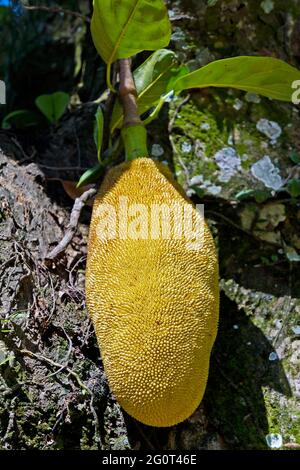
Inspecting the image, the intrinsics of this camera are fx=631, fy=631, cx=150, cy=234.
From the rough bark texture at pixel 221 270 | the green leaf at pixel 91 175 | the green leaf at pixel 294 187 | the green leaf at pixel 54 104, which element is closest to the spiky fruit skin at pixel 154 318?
the rough bark texture at pixel 221 270

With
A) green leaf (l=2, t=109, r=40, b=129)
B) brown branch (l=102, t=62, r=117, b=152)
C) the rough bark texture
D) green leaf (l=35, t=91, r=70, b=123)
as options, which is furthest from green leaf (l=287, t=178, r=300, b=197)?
green leaf (l=2, t=109, r=40, b=129)

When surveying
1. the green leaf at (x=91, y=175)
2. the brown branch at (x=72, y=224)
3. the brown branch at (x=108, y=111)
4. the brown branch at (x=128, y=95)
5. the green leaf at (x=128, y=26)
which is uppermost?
the green leaf at (x=128, y=26)

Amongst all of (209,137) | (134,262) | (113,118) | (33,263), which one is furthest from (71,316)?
(209,137)

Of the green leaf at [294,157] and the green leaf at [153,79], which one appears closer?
the green leaf at [153,79]

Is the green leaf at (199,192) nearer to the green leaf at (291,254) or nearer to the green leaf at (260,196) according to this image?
the green leaf at (260,196)

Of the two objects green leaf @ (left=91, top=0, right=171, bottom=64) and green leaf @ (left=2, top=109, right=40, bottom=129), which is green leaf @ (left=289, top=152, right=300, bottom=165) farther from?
green leaf @ (left=2, top=109, right=40, bottom=129)

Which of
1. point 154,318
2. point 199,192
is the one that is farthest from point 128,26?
point 154,318

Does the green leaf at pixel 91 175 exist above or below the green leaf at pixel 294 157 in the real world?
above
